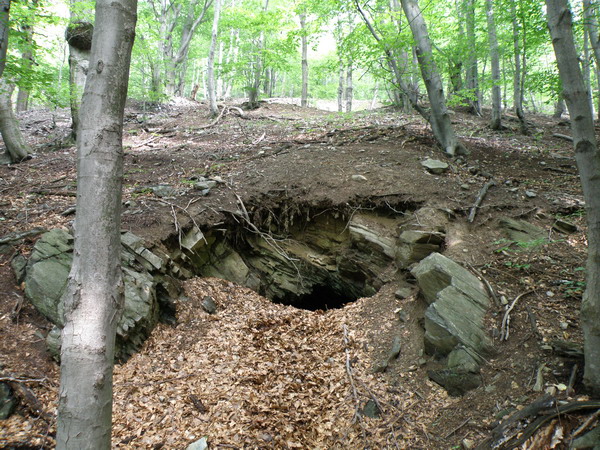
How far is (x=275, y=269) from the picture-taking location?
8273 mm

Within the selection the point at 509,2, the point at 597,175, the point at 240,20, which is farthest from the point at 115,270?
the point at 240,20

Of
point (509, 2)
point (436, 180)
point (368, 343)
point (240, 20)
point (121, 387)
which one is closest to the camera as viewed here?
point (121, 387)

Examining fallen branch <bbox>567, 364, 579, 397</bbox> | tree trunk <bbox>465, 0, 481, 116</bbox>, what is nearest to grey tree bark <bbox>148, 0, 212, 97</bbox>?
tree trunk <bbox>465, 0, 481, 116</bbox>

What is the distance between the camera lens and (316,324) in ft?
19.6

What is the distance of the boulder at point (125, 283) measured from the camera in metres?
4.36

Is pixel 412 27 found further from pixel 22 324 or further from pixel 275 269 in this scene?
pixel 22 324

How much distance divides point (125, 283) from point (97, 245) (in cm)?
350

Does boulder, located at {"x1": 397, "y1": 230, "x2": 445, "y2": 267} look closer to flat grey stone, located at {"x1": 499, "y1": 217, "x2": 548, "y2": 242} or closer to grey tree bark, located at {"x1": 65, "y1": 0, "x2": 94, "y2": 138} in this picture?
flat grey stone, located at {"x1": 499, "y1": 217, "x2": 548, "y2": 242}

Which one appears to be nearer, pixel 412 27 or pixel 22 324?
pixel 22 324

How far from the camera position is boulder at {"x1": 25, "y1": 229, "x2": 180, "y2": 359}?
14.3 feet

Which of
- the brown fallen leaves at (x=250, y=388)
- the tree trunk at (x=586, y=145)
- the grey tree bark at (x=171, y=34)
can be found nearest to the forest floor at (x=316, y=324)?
the brown fallen leaves at (x=250, y=388)

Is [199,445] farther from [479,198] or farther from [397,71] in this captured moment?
[397,71]

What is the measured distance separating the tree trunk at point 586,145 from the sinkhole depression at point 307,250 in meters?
3.19

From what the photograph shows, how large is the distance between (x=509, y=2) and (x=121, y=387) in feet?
40.5
